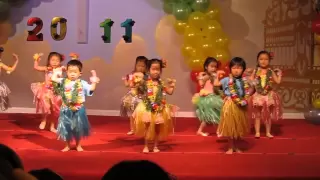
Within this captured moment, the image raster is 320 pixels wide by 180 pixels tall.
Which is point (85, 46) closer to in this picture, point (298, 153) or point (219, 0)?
point (219, 0)

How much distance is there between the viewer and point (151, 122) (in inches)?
→ 189

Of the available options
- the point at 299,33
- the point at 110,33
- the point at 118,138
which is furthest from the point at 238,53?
the point at 118,138

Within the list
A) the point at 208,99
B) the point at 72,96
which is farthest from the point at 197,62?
the point at 72,96

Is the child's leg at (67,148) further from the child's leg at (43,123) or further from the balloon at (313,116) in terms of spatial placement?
the balloon at (313,116)

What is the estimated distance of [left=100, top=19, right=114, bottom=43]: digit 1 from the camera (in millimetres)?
7301

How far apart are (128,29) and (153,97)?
2800 millimetres

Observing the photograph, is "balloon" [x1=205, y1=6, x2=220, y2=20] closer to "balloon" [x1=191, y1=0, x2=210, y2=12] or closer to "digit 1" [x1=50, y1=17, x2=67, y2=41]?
"balloon" [x1=191, y1=0, x2=210, y2=12]

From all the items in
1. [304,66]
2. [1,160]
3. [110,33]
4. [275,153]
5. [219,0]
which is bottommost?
[275,153]

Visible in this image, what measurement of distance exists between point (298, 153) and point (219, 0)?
333 cm

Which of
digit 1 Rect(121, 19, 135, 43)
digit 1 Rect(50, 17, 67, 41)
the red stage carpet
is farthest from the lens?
digit 1 Rect(50, 17, 67, 41)

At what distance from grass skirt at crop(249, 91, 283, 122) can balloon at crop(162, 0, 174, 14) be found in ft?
7.50

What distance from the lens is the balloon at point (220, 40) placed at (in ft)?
22.1

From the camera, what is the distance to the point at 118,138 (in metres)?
5.66

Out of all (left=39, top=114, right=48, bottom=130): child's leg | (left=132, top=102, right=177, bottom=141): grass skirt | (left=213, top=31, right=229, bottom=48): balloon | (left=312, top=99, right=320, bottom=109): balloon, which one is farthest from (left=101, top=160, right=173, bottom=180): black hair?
(left=312, top=99, right=320, bottom=109): balloon
